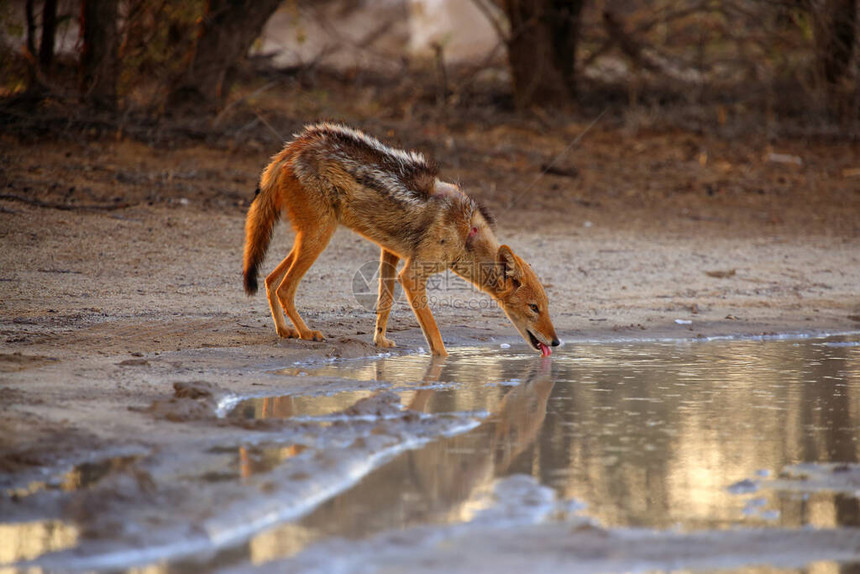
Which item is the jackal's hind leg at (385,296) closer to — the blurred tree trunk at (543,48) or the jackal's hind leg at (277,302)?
the jackal's hind leg at (277,302)

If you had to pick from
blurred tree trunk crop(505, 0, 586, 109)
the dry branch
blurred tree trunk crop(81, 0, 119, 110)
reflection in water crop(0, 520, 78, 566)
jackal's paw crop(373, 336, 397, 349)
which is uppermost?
blurred tree trunk crop(505, 0, 586, 109)

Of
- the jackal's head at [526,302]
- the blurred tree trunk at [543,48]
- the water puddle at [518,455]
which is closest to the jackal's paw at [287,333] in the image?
the water puddle at [518,455]

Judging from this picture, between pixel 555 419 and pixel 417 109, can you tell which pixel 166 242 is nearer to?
pixel 555 419

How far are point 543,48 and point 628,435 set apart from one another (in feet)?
37.5

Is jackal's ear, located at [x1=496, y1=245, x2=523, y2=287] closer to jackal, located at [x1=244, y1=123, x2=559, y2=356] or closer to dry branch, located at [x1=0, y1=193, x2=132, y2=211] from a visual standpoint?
jackal, located at [x1=244, y1=123, x2=559, y2=356]

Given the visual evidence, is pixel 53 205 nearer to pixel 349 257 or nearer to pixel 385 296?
pixel 349 257

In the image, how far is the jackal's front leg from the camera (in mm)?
7430

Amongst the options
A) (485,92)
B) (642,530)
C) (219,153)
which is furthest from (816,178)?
(642,530)

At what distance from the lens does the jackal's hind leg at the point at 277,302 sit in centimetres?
741

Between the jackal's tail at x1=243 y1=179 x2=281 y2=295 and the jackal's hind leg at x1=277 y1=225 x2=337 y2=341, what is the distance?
0.91 ft

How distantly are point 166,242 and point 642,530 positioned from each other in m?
6.98

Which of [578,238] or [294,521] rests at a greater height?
[578,238]

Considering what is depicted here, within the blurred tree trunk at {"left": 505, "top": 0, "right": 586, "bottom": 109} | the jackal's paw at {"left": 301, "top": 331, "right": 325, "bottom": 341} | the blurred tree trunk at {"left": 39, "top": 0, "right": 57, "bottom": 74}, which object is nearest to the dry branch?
the blurred tree trunk at {"left": 39, "top": 0, "right": 57, "bottom": 74}

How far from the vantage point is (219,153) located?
1216 centimetres
